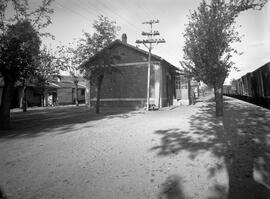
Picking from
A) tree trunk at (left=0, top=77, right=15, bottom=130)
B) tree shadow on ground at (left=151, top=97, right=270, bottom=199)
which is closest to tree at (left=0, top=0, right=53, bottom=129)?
tree trunk at (left=0, top=77, right=15, bottom=130)

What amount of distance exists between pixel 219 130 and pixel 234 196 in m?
5.51

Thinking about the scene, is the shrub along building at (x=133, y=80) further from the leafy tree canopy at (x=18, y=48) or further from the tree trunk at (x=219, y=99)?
the leafy tree canopy at (x=18, y=48)

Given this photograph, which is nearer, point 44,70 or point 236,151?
point 236,151

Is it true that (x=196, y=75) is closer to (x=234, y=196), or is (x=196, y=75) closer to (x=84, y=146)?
(x=84, y=146)

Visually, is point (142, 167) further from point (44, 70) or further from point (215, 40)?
point (44, 70)

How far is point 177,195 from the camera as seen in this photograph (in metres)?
3.43

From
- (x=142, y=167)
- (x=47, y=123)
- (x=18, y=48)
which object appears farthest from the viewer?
(x=47, y=123)

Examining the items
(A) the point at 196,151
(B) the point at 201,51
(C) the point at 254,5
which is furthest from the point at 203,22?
(A) the point at 196,151

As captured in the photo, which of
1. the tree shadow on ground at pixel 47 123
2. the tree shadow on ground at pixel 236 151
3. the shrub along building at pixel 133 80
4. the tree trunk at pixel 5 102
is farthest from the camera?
the shrub along building at pixel 133 80

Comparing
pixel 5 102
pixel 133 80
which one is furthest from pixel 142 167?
pixel 133 80

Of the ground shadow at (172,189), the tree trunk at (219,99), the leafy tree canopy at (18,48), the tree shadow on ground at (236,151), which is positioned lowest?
the ground shadow at (172,189)

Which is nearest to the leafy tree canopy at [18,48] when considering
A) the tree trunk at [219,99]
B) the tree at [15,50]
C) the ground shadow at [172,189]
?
the tree at [15,50]

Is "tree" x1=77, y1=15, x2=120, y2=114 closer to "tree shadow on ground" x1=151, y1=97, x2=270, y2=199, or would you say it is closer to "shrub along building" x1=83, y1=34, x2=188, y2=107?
"shrub along building" x1=83, y1=34, x2=188, y2=107

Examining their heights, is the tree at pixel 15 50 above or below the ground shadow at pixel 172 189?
above
